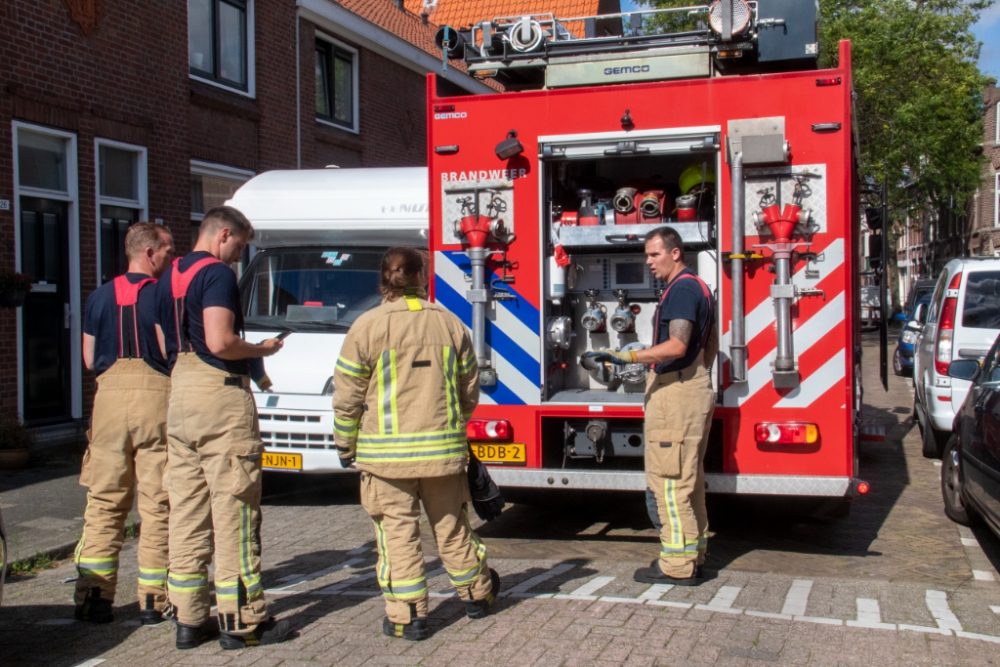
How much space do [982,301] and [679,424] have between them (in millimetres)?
5406

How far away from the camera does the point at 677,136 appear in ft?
19.0

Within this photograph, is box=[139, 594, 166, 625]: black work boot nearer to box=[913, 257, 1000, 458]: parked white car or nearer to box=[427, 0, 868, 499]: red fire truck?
box=[427, 0, 868, 499]: red fire truck

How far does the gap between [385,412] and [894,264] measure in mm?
47862

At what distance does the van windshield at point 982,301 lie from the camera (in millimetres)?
9172

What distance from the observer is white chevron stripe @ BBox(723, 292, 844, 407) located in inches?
220

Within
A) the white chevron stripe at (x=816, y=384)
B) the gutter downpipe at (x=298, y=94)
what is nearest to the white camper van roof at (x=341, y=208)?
the white chevron stripe at (x=816, y=384)

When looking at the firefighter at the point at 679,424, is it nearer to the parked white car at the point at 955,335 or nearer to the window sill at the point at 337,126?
the parked white car at the point at 955,335

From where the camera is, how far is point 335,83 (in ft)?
54.5

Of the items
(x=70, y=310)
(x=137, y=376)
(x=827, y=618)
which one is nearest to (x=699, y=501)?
(x=827, y=618)

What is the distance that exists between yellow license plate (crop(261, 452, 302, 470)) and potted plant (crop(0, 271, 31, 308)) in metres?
3.41

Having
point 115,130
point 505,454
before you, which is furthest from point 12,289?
point 505,454

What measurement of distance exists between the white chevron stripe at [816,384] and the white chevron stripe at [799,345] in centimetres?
8

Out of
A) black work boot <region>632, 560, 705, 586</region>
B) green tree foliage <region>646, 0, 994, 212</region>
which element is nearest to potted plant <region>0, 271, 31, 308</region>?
black work boot <region>632, 560, 705, 586</region>

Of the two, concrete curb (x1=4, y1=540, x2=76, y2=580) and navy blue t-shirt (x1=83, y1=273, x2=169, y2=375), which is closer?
navy blue t-shirt (x1=83, y1=273, x2=169, y2=375)
